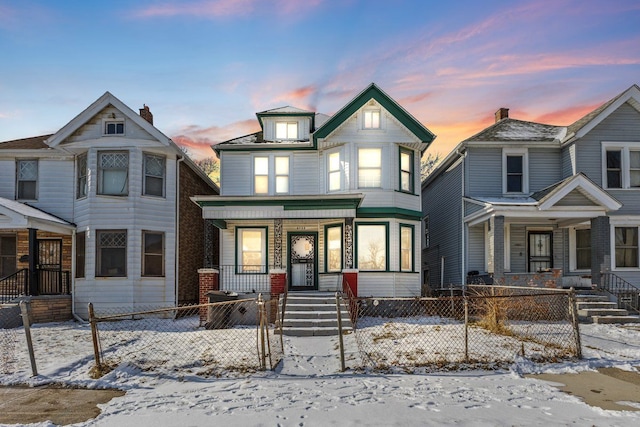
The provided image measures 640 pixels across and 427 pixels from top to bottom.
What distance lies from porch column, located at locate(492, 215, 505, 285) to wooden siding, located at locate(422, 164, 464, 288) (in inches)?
132

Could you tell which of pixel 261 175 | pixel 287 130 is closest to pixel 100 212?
pixel 261 175

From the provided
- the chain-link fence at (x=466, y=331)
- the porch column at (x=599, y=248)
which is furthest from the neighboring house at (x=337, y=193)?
the porch column at (x=599, y=248)

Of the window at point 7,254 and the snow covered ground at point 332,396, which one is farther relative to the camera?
the window at point 7,254

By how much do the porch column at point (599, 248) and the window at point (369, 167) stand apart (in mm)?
Result: 7819

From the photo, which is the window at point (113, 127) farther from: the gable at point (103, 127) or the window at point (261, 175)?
the window at point (261, 175)

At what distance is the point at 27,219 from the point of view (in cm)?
1561

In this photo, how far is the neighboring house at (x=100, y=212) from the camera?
56.5 feet

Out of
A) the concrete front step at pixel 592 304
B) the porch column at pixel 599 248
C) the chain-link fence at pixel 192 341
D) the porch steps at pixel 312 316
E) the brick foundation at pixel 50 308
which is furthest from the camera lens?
the porch column at pixel 599 248

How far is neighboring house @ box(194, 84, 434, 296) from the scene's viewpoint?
1784 cm

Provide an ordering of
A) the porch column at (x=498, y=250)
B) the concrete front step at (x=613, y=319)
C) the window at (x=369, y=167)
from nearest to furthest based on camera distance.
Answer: the concrete front step at (x=613, y=319)
the porch column at (x=498, y=250)
the window at (x=369, y=167)

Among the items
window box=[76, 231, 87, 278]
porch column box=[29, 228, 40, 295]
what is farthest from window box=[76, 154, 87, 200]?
porch column box=[29, 228, 40, 295]

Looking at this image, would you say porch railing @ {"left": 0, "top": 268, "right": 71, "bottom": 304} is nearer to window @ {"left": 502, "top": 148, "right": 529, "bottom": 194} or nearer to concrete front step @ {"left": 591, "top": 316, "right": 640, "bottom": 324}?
window @ {"left": 502, "top": 148, "right": 529, "bottom": 194}

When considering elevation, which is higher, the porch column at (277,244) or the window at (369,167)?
the window at (369,167)

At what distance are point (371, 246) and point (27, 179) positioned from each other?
1373 centimetres
